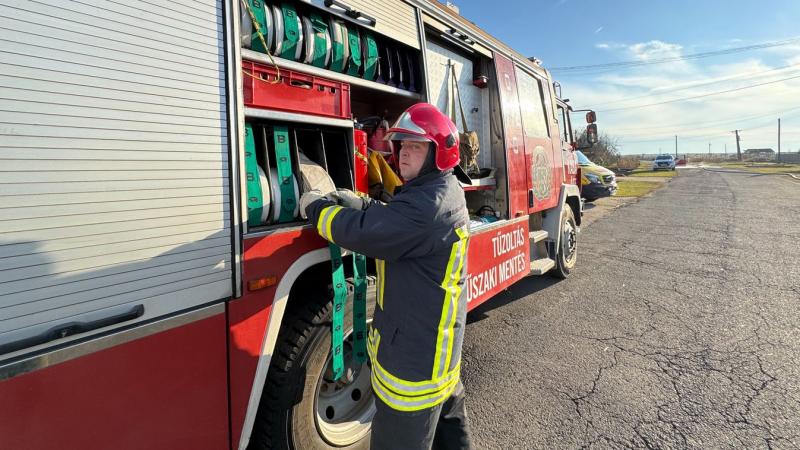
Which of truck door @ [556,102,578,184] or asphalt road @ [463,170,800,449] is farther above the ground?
truck door @ [556,102,578,184]

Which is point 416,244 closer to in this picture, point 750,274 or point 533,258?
point 533,258

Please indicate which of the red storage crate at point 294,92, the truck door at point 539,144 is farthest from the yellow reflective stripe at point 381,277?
the truck door at point 539,144

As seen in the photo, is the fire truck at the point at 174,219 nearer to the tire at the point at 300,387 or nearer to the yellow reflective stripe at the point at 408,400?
the tire at the point at 300,387

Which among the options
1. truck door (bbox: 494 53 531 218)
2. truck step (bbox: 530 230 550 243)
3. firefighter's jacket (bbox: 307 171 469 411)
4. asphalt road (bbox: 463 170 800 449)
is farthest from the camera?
truck step (bbox: 530 230 550 243)

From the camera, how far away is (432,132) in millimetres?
1797

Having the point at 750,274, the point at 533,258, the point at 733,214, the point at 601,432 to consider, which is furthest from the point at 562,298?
the point at 733,214

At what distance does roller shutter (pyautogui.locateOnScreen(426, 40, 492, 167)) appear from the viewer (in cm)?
337

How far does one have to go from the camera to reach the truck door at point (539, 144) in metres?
4.57

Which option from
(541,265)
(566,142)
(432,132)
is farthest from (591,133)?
(432,132)

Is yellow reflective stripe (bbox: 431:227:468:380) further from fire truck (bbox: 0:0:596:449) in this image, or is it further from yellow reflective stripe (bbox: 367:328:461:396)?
fire truck (bbox: 0:0:596:449)

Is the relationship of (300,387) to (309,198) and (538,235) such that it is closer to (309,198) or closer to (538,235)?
(309,198)

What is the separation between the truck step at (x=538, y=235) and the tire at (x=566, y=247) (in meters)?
0.37

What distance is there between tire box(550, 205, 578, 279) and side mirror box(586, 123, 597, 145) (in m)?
1.47

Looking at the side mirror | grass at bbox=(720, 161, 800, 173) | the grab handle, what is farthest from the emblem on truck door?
grass at bbox=(720, 161, 800, 173)
